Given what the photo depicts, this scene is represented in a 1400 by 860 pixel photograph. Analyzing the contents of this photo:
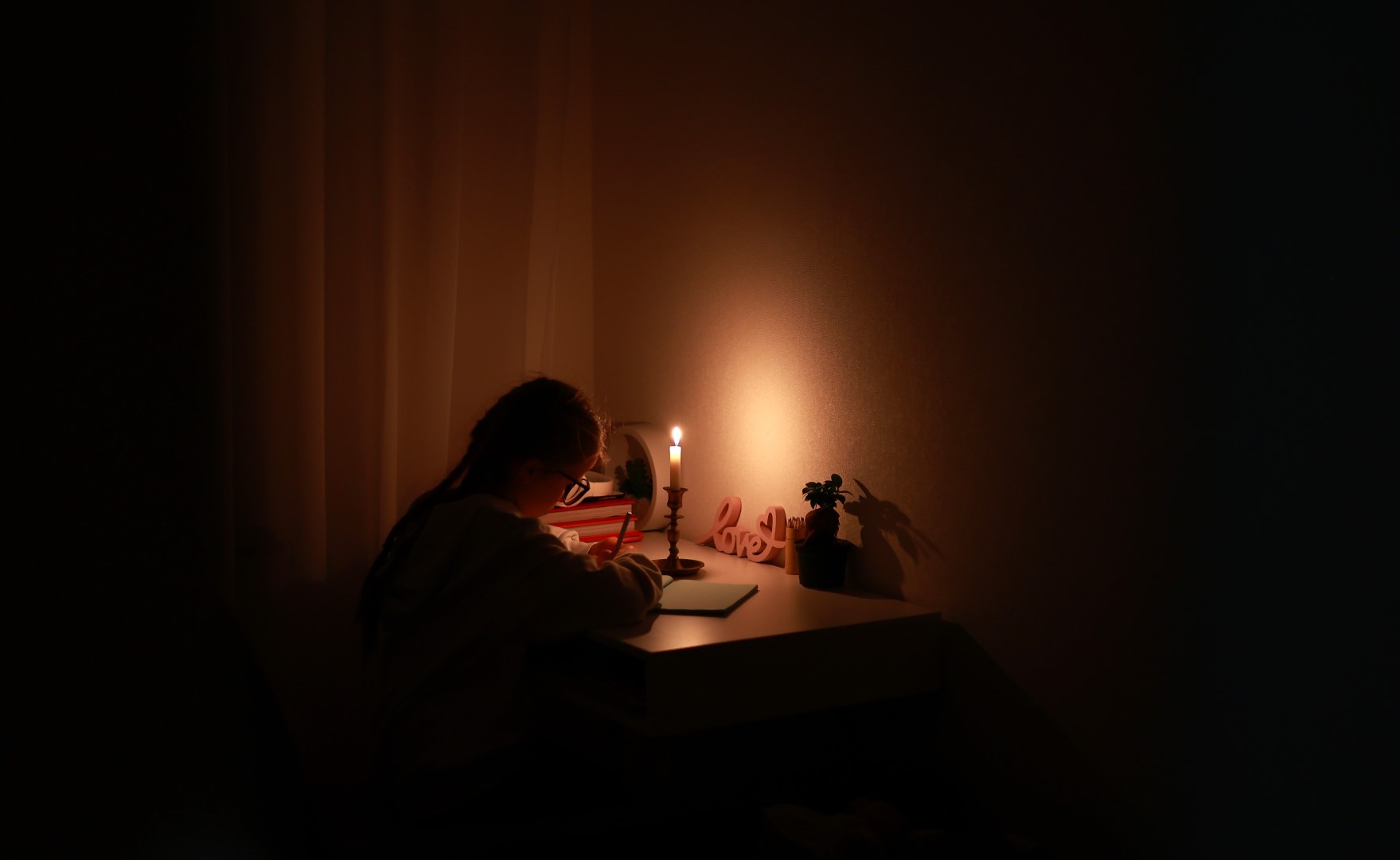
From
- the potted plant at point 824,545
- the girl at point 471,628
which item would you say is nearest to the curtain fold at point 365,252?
the girl at point 471,628

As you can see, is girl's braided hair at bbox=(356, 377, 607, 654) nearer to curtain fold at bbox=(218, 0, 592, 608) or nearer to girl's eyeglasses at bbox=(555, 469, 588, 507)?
girl's eyeglasses at bbox=(555, 469, 588, 507)

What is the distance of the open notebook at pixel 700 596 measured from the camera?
1.52 metres

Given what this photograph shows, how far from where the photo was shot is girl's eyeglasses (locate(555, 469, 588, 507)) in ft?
5.50

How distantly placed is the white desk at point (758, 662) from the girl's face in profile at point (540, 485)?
0.86 feet

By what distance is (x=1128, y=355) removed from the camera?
125 centimetres

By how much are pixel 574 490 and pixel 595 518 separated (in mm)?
91

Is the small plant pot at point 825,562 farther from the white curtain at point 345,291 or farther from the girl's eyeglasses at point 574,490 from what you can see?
the white curtain at point 345,291

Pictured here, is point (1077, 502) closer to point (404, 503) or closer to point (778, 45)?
point (778, 45)

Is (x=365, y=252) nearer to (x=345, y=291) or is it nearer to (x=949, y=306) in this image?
(x=345, y=291)

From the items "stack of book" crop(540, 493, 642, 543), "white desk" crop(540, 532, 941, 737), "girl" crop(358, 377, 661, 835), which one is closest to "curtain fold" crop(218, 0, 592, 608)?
"stack of book" crop(540, 493, 642, 543)

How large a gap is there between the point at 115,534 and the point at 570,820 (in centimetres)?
55

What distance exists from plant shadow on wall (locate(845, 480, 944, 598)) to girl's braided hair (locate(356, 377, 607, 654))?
1.62 feet

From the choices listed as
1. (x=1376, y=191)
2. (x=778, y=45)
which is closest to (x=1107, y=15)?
(x=1376, y=191)

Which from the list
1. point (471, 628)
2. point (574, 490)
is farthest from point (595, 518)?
point (471, 628)
